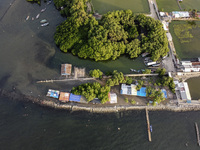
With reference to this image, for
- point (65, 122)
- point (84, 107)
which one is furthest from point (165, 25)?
point (65, 122)

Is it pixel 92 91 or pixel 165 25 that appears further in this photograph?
pixel 165 25

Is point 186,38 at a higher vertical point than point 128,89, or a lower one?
higher

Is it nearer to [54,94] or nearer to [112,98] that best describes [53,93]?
[54,94]

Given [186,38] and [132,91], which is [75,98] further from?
[186,38]

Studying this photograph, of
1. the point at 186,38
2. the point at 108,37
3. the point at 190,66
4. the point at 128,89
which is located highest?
the point at 186,38

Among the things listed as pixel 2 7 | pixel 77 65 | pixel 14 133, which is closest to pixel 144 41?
pixel 77 65

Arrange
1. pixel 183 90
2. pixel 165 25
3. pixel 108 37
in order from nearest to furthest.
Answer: pixel 183 90 < pixel 108 37 < pixel 165 25

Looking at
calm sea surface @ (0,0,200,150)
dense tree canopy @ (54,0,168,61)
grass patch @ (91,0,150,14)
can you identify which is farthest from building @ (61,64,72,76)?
grass patch @ (91,0,150,14)

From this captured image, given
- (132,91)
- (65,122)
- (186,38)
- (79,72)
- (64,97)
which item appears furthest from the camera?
(186,38)
